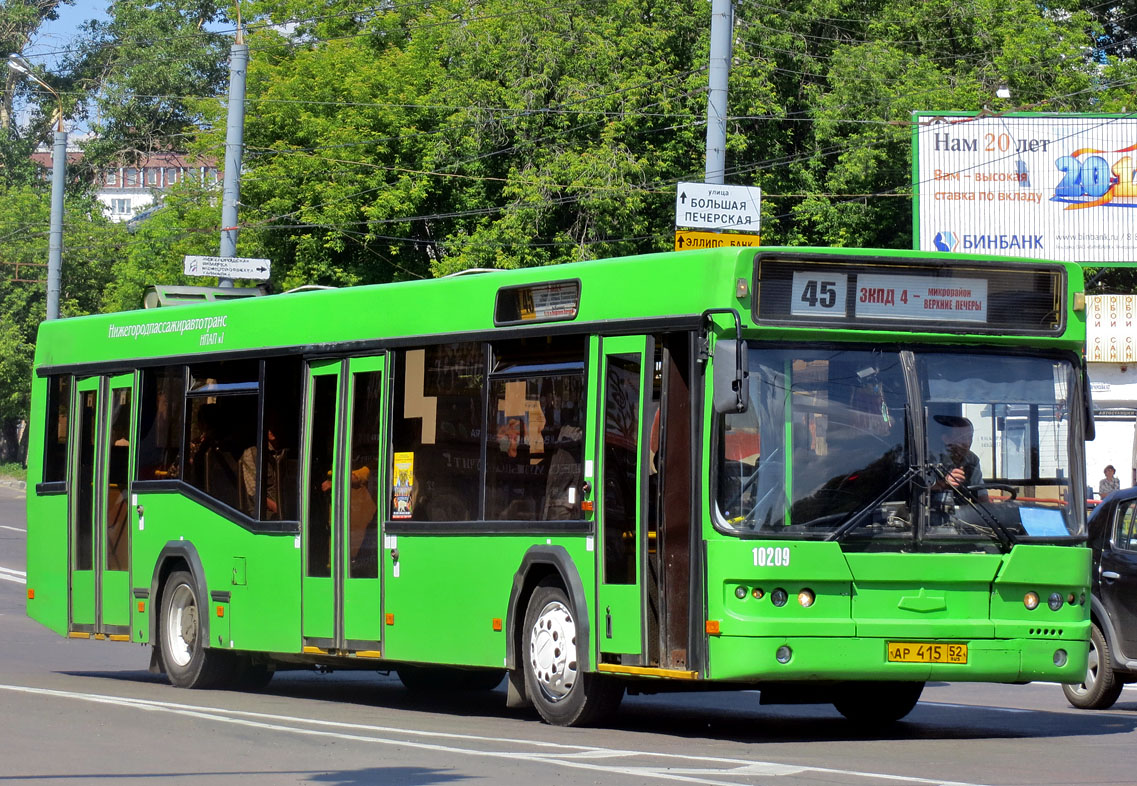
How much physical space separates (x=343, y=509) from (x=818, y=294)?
4.35m

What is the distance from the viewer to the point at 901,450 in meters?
10.7

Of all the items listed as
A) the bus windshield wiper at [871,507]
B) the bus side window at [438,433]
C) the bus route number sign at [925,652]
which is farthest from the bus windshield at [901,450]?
the bus side window at [438,433]

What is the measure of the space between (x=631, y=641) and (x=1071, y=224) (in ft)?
90.3

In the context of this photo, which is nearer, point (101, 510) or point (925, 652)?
point (925, 652)

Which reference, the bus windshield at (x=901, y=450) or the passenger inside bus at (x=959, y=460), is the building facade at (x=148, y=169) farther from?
the passenger inside bus at (x=959, y=460)

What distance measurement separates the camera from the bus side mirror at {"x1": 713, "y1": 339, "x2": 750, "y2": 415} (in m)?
10.1

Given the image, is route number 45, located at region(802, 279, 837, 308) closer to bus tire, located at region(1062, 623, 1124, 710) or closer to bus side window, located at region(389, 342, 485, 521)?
bus side window, located at region(389, 342, 485, 521)

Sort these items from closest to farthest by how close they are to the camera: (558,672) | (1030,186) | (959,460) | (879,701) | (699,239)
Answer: (959,460), (558,672), (879,701), (699,239), (1030,186)

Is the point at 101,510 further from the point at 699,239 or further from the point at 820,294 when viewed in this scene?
the point at 820,294

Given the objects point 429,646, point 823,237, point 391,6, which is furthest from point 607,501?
point 391,6

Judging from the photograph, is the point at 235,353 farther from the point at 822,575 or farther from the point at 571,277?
the point at 822,575

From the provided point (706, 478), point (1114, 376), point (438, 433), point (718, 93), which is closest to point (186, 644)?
point (438, 433)

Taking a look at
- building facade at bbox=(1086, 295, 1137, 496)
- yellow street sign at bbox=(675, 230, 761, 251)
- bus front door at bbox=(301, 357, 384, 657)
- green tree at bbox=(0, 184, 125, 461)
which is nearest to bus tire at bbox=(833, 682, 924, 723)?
bus front door at bbox=(301, 357, 384, 657)

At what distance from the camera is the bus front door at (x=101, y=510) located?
647 inches
